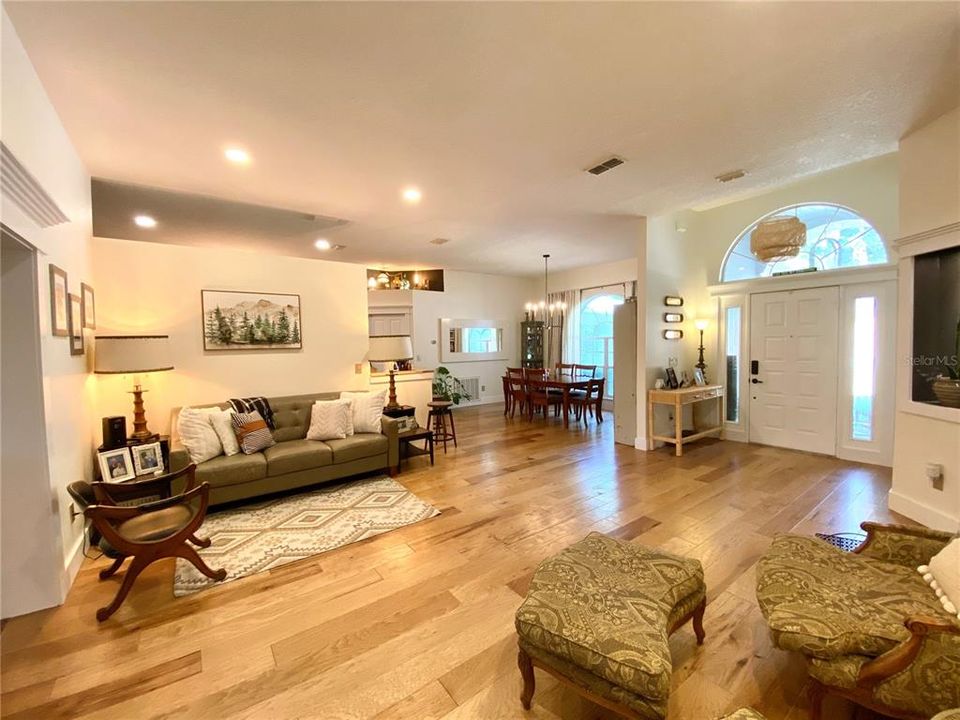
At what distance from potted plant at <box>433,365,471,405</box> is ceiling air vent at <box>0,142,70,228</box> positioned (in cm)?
592

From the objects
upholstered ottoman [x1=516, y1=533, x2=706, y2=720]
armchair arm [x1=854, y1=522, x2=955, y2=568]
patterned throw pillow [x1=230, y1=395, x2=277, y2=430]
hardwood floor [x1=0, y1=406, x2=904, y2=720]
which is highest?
patterned throw pillow [x1=230, y1=395, x2=277, y2=430]

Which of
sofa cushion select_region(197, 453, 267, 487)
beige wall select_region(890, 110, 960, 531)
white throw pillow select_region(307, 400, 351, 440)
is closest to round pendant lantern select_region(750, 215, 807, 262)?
beige wall select_region(890, 110, 960, 531)

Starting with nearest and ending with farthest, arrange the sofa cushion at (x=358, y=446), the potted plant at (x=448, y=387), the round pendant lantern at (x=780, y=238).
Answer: the round pendant lantern at (x=780, y=238) < the sofa cushion at (x=358, y=446) < the potted plant at (x=448, y=387)

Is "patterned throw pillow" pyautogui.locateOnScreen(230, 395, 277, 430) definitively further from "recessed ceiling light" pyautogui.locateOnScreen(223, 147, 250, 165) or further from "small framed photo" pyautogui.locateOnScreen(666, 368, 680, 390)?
"small framed photo" pyautogui.locateOnScreen(666, 368, 680, 390)

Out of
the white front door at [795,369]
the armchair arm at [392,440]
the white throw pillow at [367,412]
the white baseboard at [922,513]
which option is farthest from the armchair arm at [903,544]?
the white throw pillow at [367,412]

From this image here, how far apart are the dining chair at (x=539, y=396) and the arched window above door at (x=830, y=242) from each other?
3.20 meters

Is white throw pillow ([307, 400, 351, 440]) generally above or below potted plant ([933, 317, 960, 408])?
below

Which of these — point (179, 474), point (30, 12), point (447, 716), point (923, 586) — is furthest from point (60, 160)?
point (923, 586)

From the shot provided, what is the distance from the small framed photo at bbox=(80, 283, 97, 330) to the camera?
301cm

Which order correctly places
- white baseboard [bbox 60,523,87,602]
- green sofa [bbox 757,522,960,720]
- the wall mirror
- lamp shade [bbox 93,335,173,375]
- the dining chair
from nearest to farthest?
green sofa [bbox 757,522,960,720], white baseboard [bbox 60,523,87,602], lamp shade [bbox 93,335,173,375], the dining chair, the wall mirror

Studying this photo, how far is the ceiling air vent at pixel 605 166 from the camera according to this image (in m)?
3.24

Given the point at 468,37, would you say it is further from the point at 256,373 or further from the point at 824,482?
the point at 824,482

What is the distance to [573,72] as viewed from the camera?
216cm

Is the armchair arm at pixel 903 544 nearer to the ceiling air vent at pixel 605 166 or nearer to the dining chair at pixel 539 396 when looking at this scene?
the ceiling air vent at pixel 605 166
